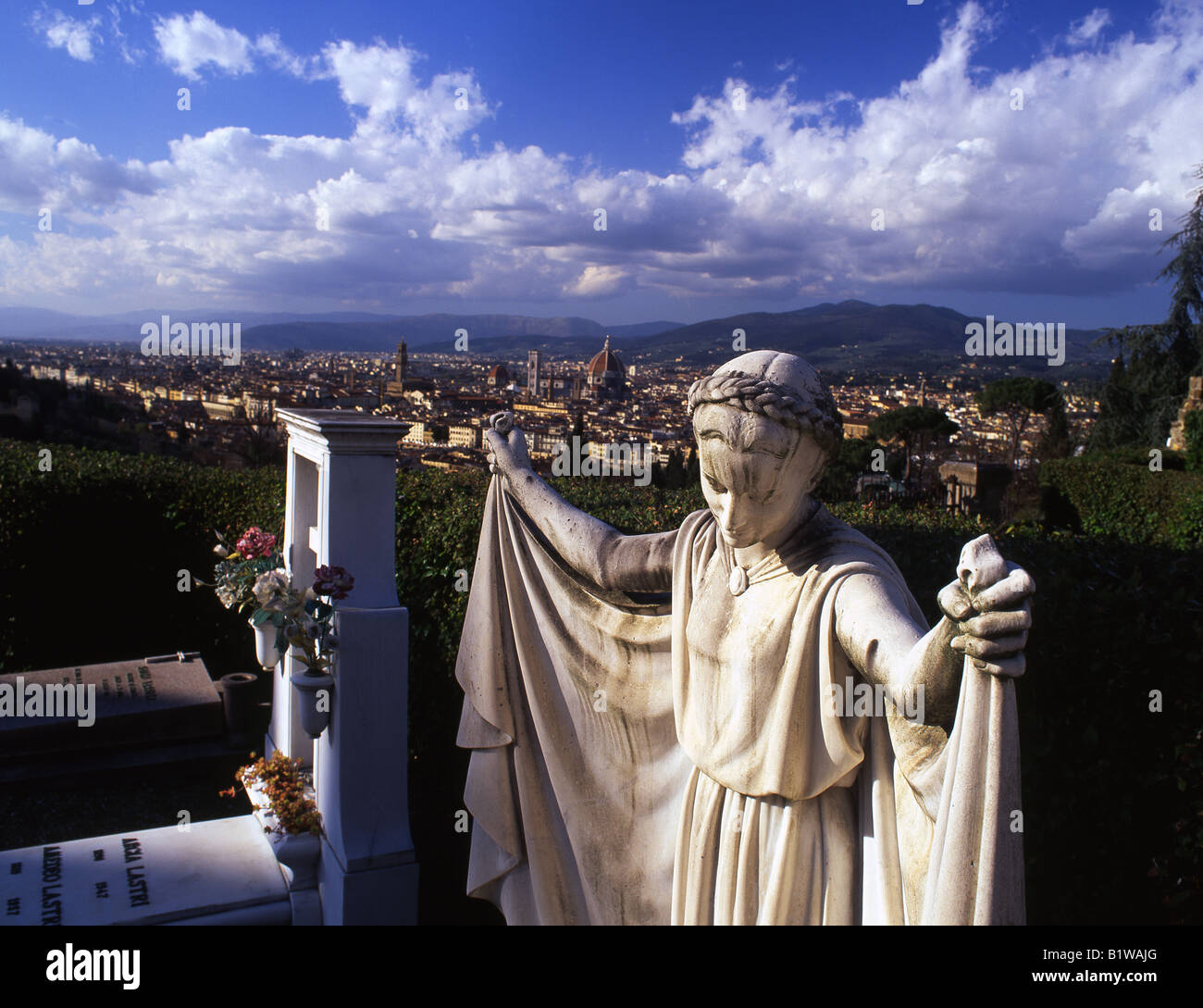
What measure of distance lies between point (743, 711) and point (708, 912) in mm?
550

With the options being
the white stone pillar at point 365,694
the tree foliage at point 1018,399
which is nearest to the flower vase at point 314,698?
the white stone pillar at point 365,694

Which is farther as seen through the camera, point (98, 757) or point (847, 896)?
point (98, 757)

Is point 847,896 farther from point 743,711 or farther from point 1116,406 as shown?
point 1116,406

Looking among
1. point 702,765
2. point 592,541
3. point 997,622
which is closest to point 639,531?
point 592,541

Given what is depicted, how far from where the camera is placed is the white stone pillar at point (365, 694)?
411cm

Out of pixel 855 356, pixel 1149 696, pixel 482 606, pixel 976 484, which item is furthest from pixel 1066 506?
pixel 482 606

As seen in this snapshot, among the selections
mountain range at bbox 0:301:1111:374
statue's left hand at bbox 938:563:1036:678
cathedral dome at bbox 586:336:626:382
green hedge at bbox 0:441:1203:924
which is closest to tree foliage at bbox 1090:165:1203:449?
mountain range at bbox 0:301:1111:374

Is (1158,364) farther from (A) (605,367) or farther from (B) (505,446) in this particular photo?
(B) (505,446)

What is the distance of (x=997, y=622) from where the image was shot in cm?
122

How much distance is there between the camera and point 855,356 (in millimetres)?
23641

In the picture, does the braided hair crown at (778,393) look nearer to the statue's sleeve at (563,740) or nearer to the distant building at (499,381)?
the statue's sleeve at (563,740)

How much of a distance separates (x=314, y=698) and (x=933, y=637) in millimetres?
3376
